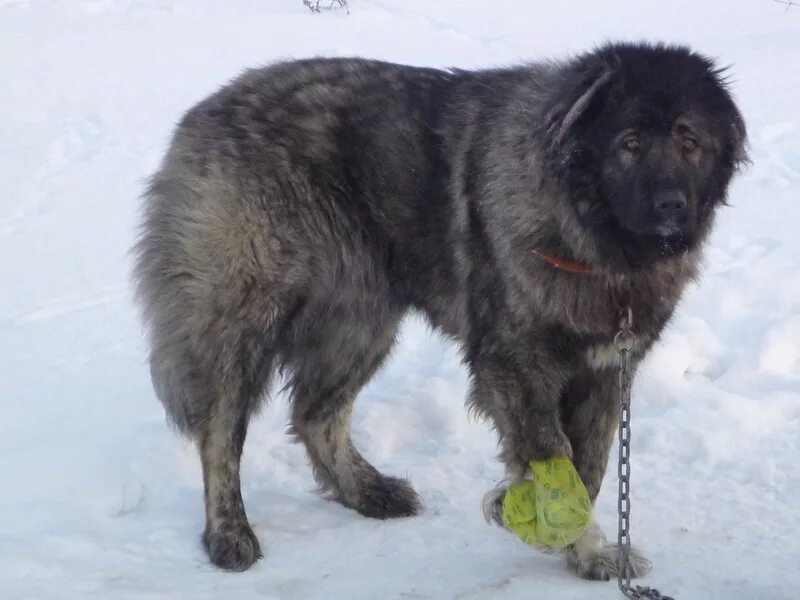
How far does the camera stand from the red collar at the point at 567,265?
333 cm

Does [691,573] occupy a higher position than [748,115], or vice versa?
[748,115]

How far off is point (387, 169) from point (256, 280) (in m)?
0.61

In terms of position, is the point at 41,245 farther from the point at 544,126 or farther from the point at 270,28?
the point at 270,28

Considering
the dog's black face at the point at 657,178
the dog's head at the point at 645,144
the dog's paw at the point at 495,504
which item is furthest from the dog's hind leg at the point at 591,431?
the dog's black face at the point at 657,178

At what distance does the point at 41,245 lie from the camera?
21.7ft

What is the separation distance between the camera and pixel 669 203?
2957mm

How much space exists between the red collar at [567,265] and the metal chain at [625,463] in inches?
6.9

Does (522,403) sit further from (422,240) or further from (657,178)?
(657,178)

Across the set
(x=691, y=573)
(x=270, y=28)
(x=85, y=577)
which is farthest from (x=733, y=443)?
(x=270, y=28)

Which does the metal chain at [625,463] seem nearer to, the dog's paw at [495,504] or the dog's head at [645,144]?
the dog's head at [645,144]

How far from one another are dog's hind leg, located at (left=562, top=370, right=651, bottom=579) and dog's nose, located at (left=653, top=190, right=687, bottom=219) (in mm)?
693

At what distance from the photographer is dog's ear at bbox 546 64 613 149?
314 cm

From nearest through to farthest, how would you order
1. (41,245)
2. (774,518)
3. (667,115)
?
(667,115) < (774,518) < (41,245)

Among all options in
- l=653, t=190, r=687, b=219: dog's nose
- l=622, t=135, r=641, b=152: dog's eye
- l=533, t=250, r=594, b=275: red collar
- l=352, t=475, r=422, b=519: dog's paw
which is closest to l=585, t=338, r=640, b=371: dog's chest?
l=533, t=250, r=594, b=275: red collar
